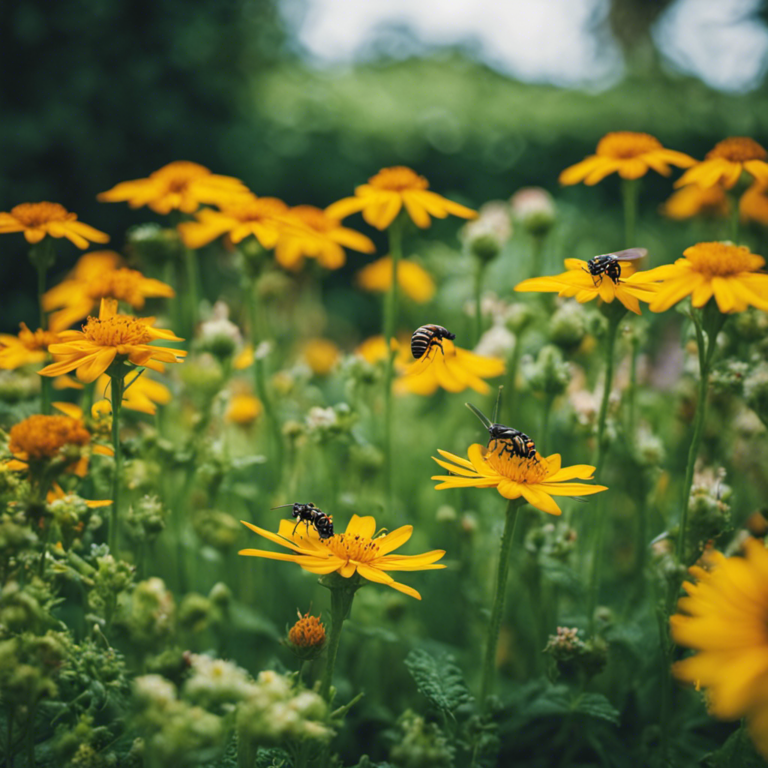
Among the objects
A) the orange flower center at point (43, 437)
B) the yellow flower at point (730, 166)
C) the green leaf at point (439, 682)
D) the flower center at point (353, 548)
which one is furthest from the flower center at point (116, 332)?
the yellow flower at point (730, 166)

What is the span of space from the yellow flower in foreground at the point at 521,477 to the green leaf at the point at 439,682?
0.41 metres

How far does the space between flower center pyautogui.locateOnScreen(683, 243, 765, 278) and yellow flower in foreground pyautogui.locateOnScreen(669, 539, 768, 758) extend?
1.89ft

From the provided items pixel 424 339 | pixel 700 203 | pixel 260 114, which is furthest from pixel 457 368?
pixel 260 114

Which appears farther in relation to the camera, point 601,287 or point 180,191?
point 180,191

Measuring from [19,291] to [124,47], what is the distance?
1.76 meters

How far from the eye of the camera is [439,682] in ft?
4.66

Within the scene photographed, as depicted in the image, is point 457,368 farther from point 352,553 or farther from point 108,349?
point 108,349

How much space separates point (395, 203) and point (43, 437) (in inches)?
42.6

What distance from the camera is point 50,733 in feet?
5.00

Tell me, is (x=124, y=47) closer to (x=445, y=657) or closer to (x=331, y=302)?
(x=331, y=302)

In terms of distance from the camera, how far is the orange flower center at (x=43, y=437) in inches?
50.7

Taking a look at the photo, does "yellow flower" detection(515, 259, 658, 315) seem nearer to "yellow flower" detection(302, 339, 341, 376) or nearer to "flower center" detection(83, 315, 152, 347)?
"flower center" detection(83, 315, 152, 347)

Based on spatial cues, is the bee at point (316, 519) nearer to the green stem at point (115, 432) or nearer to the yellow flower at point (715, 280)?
the green stem at point (115, 432)

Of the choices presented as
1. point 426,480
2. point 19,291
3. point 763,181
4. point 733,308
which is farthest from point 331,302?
→ point 733,308
